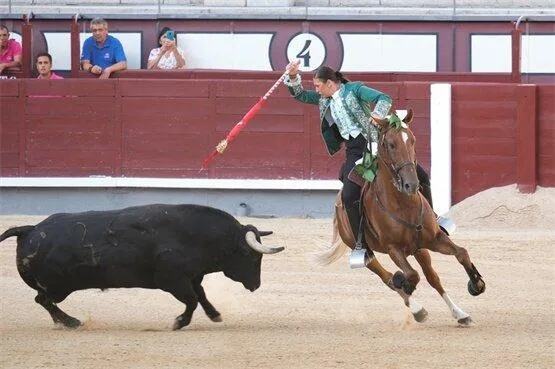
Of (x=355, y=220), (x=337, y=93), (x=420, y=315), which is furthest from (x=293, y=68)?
(x=420, y=315)

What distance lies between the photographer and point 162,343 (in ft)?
21.0

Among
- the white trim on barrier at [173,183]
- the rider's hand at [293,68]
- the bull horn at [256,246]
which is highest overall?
the rider's hand at [293,68]

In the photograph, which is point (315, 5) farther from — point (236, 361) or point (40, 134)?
point (236, 361)

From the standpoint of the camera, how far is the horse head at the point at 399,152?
21.6 feet

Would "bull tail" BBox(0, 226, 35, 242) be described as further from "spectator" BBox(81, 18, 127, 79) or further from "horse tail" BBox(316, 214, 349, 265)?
"spectator" BBox(81, 18, 127, 79)

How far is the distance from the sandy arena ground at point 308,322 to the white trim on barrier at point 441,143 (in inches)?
51.7

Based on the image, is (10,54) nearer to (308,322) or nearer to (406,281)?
(308,322)

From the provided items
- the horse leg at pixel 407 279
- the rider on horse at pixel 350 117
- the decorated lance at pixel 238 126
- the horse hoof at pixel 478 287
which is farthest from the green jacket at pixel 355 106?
the horse hoof at pixel 478 287

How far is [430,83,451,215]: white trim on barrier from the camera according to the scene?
11875mm

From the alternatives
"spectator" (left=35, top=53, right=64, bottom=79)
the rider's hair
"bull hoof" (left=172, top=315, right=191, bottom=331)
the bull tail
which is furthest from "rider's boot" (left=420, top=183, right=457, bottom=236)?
"spectator" (left=35, top=53, right=64, bottom=79)

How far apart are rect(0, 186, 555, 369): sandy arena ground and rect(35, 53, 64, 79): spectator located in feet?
7.22

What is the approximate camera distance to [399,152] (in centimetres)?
662

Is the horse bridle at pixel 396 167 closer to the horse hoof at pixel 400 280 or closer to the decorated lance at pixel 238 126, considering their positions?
the horse hoof at pixel 400 280

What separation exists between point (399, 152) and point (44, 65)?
20.5 ft
